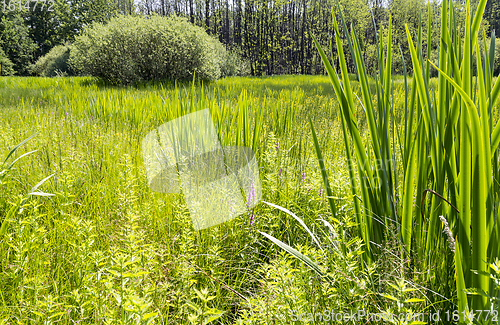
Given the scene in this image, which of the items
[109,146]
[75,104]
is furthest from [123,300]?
[75,104]

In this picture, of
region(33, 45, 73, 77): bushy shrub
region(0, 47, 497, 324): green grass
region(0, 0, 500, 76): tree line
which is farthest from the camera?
region(0, 0, 500, 76): tree line

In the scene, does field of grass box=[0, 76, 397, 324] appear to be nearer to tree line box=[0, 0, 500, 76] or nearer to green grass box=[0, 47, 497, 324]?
green grass box=[0, 47, 497, 324]

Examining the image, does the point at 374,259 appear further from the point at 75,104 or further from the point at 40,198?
the point at 75,104

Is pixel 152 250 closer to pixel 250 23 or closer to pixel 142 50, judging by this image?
pixel 142 50

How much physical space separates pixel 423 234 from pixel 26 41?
1643 inches

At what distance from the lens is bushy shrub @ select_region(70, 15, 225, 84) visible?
345 inches

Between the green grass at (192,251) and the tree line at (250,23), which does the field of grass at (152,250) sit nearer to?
the green grass at (192,251)

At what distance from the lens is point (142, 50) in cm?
896

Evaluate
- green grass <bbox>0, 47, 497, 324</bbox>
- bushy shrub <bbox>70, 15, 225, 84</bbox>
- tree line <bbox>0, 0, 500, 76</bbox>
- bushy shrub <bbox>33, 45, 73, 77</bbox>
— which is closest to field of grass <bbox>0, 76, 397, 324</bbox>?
green grass <bbox>0, 47, 497, 324</bbox>

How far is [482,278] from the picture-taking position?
59cm

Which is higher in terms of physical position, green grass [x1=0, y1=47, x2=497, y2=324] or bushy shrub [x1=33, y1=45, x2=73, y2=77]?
bushy shrub [x1=33, y1=45, x2=73, y2=77]

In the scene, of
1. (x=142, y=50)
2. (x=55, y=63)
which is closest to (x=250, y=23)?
(x=55, y=63)

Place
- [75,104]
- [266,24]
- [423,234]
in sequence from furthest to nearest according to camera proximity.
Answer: [266,24]
[75,104]
[423,234]

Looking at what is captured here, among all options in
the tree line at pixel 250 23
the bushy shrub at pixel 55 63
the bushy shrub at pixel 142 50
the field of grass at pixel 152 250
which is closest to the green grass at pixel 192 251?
the field of grass at pixel 152 250
